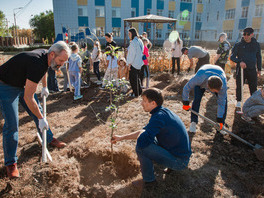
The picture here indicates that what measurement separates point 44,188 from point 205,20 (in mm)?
33531

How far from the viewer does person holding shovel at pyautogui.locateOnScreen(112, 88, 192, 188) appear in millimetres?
1932

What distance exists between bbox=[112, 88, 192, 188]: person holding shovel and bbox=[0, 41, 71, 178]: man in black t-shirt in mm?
1166

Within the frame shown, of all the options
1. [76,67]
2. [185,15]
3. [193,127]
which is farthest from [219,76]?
[185,15]

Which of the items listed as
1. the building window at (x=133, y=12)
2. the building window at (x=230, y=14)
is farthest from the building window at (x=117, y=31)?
the building window at (x=230, y=14)

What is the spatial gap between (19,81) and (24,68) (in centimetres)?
20

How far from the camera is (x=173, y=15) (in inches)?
1133

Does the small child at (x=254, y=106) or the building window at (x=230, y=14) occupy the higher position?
the building window at (x=230, y=14)

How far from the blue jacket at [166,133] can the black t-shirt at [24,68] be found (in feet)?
4.34

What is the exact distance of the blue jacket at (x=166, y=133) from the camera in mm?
1914

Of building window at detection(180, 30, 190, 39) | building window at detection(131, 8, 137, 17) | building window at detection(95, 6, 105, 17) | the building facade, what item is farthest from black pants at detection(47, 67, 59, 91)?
building window at detection(180, 30, 190, 39)

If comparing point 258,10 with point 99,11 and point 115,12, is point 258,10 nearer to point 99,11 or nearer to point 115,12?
point 115,12

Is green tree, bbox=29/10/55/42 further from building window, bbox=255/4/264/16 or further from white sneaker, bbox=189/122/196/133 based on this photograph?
white sneaker, bbox=189/122/196/133

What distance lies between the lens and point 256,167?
270cm

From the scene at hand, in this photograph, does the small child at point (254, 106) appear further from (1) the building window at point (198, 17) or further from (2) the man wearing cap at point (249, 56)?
(1) the building window at point (198, 17)
